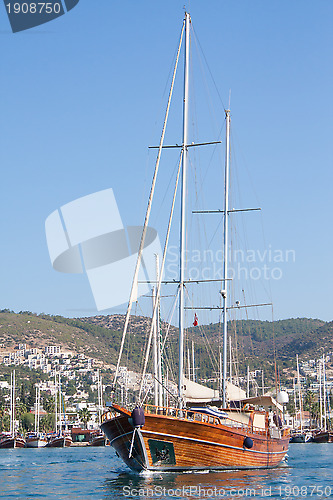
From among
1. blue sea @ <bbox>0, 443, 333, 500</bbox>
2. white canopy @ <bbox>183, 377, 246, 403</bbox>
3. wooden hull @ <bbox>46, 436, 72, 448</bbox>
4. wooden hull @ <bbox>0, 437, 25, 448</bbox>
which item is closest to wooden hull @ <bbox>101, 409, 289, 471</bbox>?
blue sea @ <bbox>0, 443, 333, 500</bbox>

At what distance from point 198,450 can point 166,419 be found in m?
2.45

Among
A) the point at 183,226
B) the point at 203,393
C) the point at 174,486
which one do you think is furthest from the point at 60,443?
the point at 174,486

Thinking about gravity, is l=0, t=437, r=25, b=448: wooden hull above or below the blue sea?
below

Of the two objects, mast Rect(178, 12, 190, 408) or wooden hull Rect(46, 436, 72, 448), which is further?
wooden hull Rect(46, 436, 72, 448)

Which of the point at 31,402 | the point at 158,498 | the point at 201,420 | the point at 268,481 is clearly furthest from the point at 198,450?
the point at 31,402

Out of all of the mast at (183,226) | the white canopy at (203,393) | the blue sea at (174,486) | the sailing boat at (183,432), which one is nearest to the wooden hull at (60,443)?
the white canopy at (203,393)

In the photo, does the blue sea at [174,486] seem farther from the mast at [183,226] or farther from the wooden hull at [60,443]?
the wooden hull at [60,443]

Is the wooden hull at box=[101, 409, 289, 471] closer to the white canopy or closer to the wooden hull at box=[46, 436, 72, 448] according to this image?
the white canopy

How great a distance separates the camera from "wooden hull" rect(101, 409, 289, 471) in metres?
32.6

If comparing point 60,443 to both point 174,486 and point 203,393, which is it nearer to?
point 203,393

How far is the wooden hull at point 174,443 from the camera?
32562mm

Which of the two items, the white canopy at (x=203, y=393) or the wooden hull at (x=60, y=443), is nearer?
the white canopy at (x=203, y=393)

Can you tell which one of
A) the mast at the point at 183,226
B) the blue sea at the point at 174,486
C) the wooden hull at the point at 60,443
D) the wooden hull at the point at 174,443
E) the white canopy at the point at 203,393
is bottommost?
the wooden hull at the point at 60,443

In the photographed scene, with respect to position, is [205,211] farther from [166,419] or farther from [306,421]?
[306,421]
